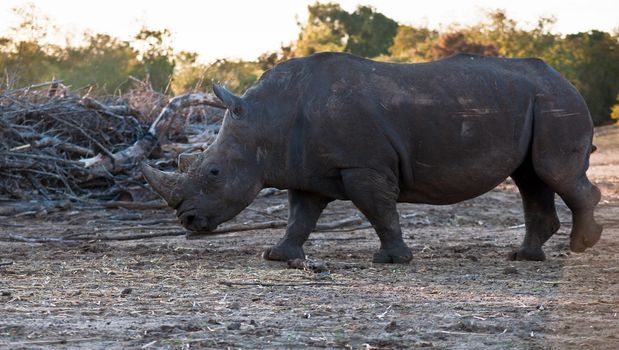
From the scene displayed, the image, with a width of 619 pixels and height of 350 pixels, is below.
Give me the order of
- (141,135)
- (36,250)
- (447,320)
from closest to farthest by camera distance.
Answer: (447,320)
(36,250)
(141,135)

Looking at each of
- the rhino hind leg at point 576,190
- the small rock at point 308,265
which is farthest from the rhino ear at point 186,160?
the rhino hind leg at point 576,190

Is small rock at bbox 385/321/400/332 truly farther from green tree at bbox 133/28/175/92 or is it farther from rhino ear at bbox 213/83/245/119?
green tree at bbox 133/28/175/92

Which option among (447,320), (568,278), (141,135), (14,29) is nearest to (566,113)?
(568,278)

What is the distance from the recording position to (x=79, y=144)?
1299 centimetres

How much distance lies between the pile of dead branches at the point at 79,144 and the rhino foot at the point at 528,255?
489cm

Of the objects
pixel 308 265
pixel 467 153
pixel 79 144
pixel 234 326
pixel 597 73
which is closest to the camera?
pixel 234 326

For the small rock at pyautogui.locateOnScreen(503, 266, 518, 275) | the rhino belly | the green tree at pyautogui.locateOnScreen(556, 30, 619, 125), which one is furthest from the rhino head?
the green tree at pyautogui.locateOnScreen(556, 30, 619, 125)

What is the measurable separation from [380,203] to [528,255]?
48.2 inches

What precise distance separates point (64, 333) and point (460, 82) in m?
4.03

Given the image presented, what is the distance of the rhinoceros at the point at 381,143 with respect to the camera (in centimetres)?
791

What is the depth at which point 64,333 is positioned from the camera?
4977mm

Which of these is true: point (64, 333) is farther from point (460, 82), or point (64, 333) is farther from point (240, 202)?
point (460, 82)

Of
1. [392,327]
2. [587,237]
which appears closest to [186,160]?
[587,237]

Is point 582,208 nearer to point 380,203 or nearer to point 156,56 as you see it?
point 380,203
